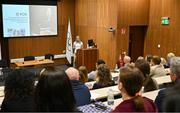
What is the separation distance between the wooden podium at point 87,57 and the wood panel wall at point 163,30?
240cm

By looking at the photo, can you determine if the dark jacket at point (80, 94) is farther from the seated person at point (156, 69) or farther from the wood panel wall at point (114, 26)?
the wood panel wall at point (114, 26)

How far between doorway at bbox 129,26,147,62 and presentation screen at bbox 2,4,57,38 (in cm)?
Result: 340

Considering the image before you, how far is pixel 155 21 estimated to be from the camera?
10258 mm

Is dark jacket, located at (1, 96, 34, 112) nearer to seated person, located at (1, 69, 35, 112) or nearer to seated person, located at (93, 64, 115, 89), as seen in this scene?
seated person, located at (1, 69, 35, 112)

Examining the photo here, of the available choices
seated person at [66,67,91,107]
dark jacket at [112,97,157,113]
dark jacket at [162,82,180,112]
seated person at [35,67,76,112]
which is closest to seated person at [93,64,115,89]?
seated person at [66,67,91,107]

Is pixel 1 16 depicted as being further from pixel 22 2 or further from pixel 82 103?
pixel 82 103

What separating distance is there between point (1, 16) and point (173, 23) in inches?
258

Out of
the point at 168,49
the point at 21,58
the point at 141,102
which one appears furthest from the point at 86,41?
the point at 141,102

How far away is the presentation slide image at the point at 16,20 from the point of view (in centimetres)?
978

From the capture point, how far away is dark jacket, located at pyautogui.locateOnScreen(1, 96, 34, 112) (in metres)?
2.36

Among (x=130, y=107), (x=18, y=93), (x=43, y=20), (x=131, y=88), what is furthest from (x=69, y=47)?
(x=130, y=107)

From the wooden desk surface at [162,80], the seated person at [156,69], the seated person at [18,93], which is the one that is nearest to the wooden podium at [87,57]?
the seated person at [156,69]

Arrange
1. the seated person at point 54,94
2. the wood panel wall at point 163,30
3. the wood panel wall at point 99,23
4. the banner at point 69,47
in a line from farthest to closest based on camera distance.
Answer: the banner at point 69,47 → the wood panel wall at point 99,23 → the wood panel wall at point 163,30 → the seated person at point 54,94

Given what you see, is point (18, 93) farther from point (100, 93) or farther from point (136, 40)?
point (136, 40)
